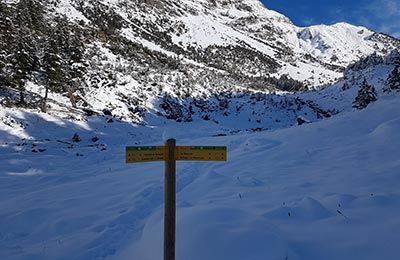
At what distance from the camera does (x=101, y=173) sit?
1156cm

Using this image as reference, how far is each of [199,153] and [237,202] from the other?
10.8 feet

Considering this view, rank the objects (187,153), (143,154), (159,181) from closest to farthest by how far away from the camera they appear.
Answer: (143,154), (187,153), (159,181)

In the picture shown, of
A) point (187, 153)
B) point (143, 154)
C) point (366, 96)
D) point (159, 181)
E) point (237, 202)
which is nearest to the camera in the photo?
point (143, 154)

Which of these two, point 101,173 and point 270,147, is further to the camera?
point 270,147

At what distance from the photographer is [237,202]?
19.8ft

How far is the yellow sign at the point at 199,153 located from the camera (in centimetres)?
315

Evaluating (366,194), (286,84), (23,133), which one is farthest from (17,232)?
(286,84)

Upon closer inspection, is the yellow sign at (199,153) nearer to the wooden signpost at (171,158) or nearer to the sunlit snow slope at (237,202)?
the wooden signpost at (171,158)

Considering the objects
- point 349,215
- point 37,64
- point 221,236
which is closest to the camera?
point 221,236

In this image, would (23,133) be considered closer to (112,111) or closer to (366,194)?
(112,111)

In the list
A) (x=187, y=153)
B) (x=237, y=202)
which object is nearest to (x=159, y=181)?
(x=237, y=202)

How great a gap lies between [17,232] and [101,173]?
5.77 metres

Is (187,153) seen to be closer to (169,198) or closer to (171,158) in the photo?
(171,158)

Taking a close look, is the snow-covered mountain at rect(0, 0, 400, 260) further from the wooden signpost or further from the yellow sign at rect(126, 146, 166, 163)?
the yellow sign at rect(126, 146, 166, 163)
